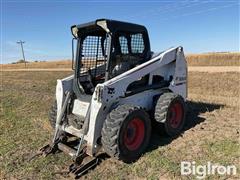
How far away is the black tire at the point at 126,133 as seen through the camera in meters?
4.77

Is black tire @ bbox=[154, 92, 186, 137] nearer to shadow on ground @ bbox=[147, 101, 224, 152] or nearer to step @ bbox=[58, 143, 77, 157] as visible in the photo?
shadow on ground @ bbox=[147, 101, 224, 152]

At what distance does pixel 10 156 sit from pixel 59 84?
169cm

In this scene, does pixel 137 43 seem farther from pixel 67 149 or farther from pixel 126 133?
pixel 67 149

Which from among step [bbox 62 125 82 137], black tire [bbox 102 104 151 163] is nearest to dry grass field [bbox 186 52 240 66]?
black tire [bbox 102 104 151 163]

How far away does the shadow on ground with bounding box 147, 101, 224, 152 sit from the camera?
5.86 meters

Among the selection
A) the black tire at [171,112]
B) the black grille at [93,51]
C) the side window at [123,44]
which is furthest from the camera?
the black grille at [93,51]

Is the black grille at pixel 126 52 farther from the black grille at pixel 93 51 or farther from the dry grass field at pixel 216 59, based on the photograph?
the dry grass field at pixel 216 59

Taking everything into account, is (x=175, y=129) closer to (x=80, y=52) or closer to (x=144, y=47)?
(x=144, y=47)

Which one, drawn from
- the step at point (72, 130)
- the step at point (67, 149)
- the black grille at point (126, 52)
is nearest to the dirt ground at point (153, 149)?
the step at point (67, 149)

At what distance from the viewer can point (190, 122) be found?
710 cm

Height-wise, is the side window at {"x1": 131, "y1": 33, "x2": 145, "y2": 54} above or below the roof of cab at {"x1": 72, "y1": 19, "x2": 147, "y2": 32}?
below

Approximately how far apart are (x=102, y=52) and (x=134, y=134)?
6.06ft

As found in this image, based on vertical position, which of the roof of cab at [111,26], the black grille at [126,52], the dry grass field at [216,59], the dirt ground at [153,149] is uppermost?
the roof of cab at [111,26]

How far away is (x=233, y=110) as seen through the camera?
8070 mm
